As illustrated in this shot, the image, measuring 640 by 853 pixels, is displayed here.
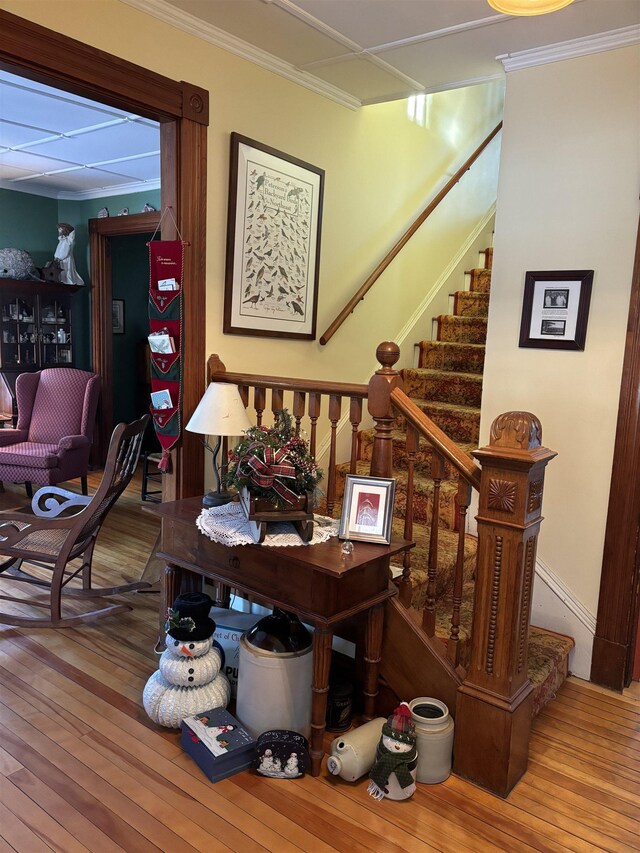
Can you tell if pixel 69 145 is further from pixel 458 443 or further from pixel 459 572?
pixel 459 572

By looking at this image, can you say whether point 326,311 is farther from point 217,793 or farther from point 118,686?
Answer: point 217,793

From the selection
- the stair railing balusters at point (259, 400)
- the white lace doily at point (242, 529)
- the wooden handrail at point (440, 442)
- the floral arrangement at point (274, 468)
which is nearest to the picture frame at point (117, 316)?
the stair railing balusters at point (259, 400)

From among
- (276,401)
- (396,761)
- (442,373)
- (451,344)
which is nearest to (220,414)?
(276,401)

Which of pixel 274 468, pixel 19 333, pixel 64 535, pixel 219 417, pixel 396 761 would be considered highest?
pixel 19 333

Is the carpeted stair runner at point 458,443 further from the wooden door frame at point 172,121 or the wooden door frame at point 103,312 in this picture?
the wooden door frame at point 103,312

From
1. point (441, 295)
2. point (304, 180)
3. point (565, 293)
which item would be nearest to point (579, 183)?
point (565, 293)

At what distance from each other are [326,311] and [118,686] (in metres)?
2.25

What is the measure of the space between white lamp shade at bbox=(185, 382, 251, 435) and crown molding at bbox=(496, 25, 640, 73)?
204 centimetres

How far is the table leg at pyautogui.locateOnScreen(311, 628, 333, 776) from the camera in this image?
2.18m

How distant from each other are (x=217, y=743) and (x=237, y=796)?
18cm

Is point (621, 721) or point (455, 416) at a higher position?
point (455, 416)

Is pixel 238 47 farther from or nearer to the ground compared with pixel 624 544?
farther from the ground

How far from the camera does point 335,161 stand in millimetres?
3680

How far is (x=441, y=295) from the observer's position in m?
4.70
